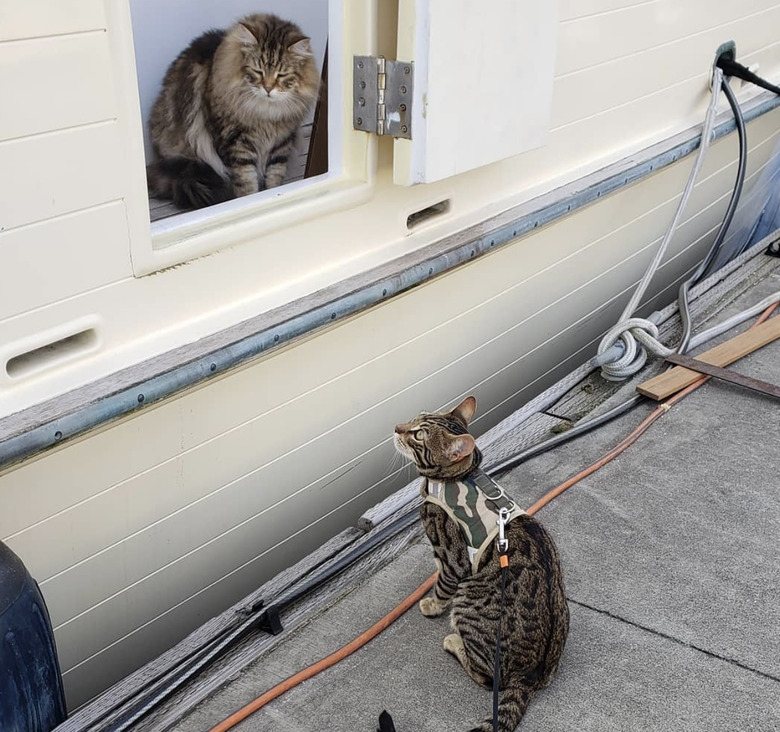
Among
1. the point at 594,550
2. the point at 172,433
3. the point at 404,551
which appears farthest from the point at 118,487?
the point at 594,550

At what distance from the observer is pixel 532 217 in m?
3.04

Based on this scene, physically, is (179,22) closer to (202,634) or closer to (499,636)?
(202,634)

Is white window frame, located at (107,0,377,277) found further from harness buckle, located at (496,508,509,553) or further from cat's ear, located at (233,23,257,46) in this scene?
harness buckle, located at (496,508,509,553)

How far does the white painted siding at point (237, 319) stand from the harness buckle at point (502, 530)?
2.46 feet

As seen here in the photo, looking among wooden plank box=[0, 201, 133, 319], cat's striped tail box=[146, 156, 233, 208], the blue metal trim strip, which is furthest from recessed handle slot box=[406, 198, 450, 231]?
wooden plank box=[0, 201, 133, 319]

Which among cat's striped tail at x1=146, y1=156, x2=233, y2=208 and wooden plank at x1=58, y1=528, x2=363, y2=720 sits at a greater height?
cat's striped tail at x1=146, y1=156, x2=233, y2=208

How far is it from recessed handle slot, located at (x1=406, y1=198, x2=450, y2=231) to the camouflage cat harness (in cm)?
92

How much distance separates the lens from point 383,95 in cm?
230

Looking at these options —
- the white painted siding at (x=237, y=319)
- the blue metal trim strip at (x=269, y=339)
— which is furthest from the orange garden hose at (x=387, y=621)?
the blue metal trim strip at (x=269, y=339)

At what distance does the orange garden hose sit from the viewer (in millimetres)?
1998

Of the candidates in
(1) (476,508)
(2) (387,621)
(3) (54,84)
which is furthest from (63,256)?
(2) (387,621)

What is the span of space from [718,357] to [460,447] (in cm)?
197

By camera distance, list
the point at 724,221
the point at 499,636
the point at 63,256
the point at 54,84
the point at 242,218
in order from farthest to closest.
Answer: the point at 724,221 < the point at 242,218 < the point at 499,636 < the point at 63,256 < the point at 54,84

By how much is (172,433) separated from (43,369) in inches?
15.6
